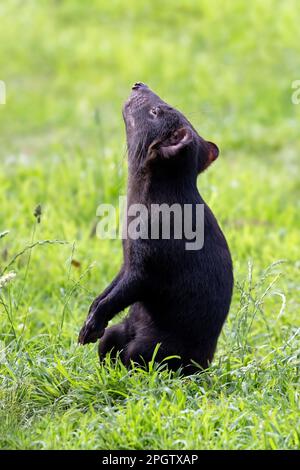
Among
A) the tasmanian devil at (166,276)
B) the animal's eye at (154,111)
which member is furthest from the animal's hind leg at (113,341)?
the animal's eye at (154,111)

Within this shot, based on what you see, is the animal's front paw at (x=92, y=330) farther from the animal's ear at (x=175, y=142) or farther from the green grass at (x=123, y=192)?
the animal's ear at (x=175, y=142)

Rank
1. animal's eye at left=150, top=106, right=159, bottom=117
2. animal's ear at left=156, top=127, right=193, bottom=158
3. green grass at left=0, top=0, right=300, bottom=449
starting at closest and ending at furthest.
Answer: green grass at left=0, top=0, right=300, bottom=449 → animal's ear at left=156, top=127, right=193, bottom=158 → animal's eye at left=150, top=106, right=159, bottom=117

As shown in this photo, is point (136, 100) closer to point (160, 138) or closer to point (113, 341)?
point (160, 138)

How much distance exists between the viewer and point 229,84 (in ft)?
36.8

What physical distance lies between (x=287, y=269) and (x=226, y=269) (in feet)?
6.93

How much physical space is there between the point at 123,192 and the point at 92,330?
302 centimetres

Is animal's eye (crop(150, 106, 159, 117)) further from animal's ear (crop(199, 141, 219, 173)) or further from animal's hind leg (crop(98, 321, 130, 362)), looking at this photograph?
animal's hind leg (crop(98, 321, 130, 362))

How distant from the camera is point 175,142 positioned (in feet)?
14.7

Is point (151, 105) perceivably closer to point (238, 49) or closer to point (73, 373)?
point (73, 373)

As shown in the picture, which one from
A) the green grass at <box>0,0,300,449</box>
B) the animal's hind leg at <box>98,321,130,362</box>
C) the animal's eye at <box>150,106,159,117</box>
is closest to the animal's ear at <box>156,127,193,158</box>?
the animal's eye at <box>150,106,159,117</box>

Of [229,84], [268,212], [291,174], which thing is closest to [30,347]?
[268,212]

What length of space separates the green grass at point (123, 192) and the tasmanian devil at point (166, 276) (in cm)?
A: 15

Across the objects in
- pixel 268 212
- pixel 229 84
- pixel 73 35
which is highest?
pixel 73 35

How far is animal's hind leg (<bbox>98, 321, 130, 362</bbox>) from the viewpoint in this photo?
15.2 ft
